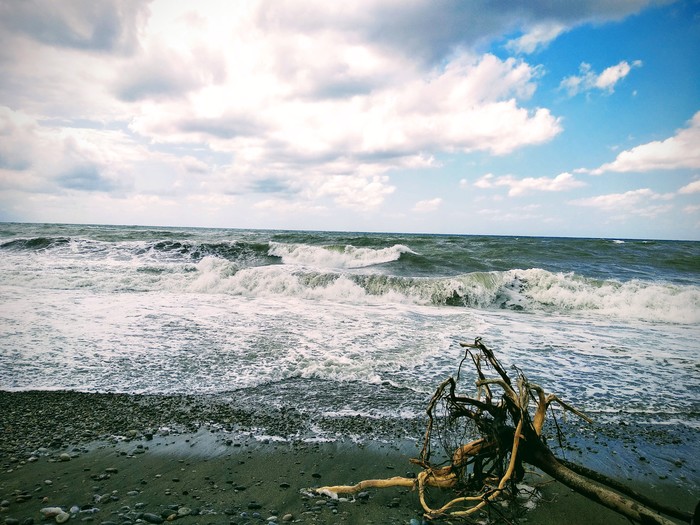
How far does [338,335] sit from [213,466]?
5.08 m

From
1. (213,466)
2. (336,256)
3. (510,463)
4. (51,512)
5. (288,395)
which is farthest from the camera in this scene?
(336,256)

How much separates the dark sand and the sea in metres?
0.51

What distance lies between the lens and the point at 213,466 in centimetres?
358

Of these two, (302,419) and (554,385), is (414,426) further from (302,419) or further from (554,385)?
(554,385)

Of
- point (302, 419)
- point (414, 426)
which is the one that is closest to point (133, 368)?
point (302, 419)

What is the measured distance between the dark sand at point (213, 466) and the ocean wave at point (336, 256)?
767 inches

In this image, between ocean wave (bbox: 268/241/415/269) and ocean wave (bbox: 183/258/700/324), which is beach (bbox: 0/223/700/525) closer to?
ocean wave (bbox: 183/258/700/324)

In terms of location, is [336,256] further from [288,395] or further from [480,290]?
[288,395]

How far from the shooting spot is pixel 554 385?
5.85m

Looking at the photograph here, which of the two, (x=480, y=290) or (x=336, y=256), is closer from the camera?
(x=480, y=290)

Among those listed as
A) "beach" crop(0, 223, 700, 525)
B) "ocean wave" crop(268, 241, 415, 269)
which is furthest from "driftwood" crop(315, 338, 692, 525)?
"ocean wave" crop(268, 241, 415, 269)

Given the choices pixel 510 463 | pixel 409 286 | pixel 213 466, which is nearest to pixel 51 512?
pixel 213 466

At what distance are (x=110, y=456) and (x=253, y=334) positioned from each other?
4.76 metres

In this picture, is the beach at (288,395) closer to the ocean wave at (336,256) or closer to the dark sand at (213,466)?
the dark sand at (213,466)
